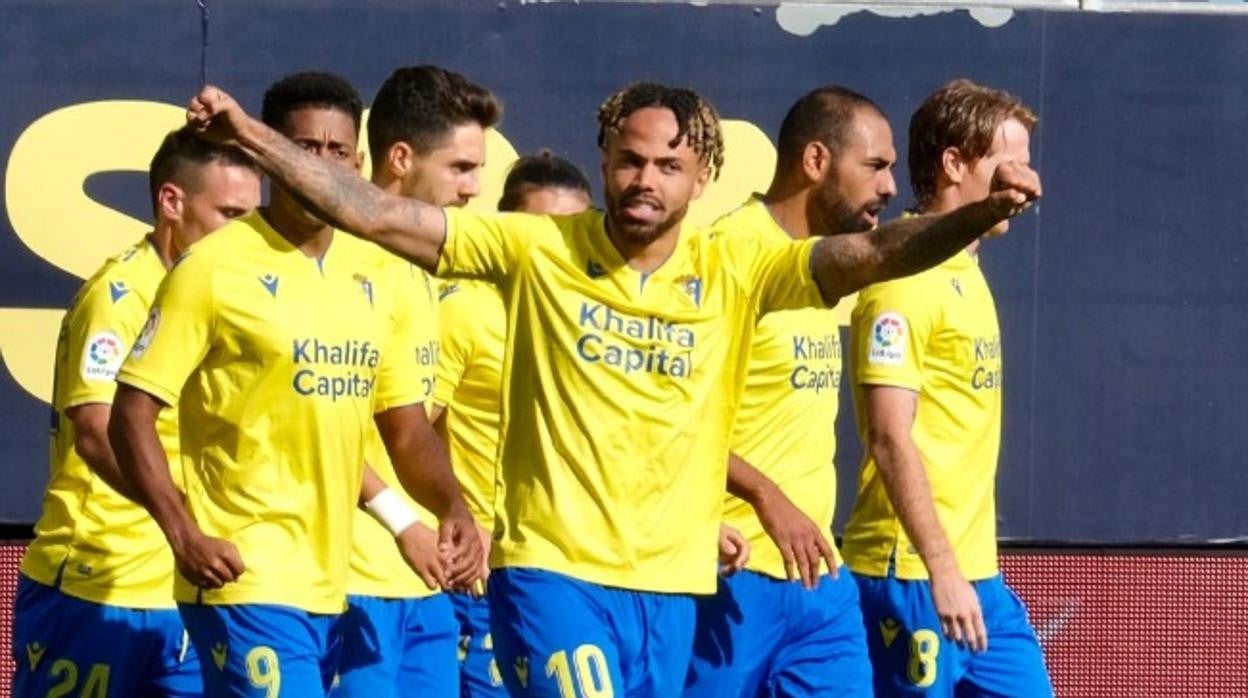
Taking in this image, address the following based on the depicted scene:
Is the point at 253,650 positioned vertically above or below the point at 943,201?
below

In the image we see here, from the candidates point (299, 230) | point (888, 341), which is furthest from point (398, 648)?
point (888, 341)

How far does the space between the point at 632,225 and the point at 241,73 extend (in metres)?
3.70

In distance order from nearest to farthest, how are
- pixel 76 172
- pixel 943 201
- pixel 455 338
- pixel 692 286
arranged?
pixel 692 286, pixel 943 201, pixel 455 338, pixel 76 172

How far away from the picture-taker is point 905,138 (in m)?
9.68

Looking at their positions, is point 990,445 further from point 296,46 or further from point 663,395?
point 296,46

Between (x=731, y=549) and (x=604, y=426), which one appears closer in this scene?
(x=604, y=426)

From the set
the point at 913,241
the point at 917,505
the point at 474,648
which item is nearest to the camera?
the point at 913,241

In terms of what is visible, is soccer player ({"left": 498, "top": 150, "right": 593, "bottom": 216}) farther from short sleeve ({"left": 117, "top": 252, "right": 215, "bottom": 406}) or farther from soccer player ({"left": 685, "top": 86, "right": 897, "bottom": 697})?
short sleeve ({"left": 117, "top": 252, "right": 215, "bottom": 406})

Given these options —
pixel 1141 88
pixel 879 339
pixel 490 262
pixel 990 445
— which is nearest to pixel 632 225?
pixel 490 262

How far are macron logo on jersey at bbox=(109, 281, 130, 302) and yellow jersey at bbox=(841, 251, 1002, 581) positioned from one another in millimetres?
1985

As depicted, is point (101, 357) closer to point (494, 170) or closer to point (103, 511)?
point (103, 511)

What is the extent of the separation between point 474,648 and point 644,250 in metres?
2.60

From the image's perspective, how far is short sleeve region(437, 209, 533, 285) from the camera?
591 centimetres

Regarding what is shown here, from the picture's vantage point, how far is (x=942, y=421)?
7395mm
